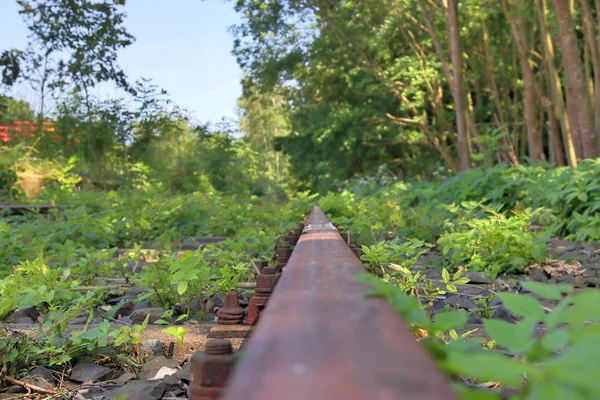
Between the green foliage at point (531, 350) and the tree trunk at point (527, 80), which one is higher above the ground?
the tree trunk at point (527, 80)

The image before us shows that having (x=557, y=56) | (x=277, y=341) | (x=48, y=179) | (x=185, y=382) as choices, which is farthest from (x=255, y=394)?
(x=557, y=56)

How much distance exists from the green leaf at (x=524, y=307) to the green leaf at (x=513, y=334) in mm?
24

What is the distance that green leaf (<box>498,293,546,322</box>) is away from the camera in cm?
80

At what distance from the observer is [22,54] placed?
18000 millimetres

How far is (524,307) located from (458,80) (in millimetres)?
13861

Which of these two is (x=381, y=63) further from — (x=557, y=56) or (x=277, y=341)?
(x=277, y=341)

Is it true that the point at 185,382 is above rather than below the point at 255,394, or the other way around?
below

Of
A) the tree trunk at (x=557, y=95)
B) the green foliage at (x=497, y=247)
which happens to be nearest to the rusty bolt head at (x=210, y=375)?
the green foliage at (x=497, y=247)

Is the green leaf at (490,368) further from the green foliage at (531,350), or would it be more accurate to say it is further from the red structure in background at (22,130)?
the red structure in background at (22,130)

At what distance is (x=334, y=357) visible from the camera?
0.60 m

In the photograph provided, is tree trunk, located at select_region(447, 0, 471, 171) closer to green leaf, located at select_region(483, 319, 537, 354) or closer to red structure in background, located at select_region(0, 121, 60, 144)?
red structure in background, located at select_region(0, 121, 60, 144)

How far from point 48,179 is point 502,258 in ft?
36.7

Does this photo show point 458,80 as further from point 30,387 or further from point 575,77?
point 30,387

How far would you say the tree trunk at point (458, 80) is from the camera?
44.0 feet
